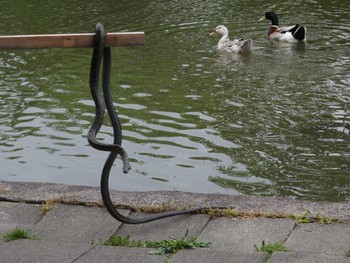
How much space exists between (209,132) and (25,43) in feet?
13.5

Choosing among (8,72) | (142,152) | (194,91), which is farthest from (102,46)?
(8,72)

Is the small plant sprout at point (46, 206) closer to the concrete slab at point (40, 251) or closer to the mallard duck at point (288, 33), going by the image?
the concrete slab at point (40, 251)

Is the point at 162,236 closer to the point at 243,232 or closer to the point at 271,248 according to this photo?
the point at 243,232

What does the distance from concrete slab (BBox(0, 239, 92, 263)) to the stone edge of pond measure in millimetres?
689

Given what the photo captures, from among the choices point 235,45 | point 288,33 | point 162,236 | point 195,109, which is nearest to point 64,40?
point 162,236

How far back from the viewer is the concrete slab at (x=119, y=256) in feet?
15.0

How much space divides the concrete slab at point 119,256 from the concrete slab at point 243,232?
369 millimetres

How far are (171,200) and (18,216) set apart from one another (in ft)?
3.14

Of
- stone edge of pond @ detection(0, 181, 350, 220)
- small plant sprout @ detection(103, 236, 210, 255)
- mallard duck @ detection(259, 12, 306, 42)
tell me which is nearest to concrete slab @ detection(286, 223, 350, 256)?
stone edge of pond @ detection(0, 181, 350, 220)

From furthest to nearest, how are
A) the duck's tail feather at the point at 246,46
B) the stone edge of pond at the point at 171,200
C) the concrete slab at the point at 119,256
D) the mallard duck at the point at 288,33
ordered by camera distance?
1. the mallard duck at the point at 288,33
2. the duck's tail feather at the point at 246,46
3. the stone edge of pond at the point at 171,200
4. the concrete slab at the point at 119,256

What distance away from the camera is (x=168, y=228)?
16.9 feet

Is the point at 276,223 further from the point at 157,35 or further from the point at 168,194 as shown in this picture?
the point at 157,35

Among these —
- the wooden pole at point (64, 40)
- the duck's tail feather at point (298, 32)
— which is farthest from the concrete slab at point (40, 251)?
the duck's tail feather at point (298, 32)

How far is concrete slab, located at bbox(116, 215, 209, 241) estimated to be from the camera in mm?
5031
